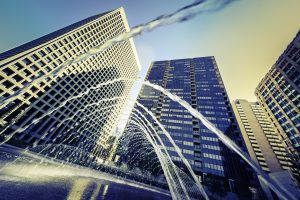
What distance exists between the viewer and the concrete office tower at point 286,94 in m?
57.1

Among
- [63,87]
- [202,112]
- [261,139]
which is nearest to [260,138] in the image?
[261,139]

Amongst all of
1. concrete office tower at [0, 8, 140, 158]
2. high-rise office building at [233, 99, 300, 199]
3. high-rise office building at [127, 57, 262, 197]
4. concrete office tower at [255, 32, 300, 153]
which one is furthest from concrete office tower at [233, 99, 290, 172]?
concrete office tower at [0, 8, 140, 158]

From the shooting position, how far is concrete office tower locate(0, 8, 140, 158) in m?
38.9

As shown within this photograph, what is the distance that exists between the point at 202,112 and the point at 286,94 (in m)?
36.2

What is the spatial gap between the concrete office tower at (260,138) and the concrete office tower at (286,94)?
1249cm

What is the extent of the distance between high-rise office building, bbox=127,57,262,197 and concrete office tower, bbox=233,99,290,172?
29431 mm

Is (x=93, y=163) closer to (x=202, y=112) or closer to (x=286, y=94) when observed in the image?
(x=202, y=112)

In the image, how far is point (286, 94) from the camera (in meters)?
62.9

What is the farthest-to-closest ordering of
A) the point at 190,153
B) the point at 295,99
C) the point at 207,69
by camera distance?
the point at 207,69 < the point at 190,153 < the point at 295,99

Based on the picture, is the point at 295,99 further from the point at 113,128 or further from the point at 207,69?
the point at 113,128

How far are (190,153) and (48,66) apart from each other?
2585 inches

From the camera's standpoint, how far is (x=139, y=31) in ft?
20.6

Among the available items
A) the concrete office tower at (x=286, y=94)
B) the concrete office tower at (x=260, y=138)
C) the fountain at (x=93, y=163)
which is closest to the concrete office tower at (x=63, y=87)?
the fountain at (x=93, y=163)

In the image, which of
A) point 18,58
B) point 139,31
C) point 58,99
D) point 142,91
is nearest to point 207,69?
point 142,91
